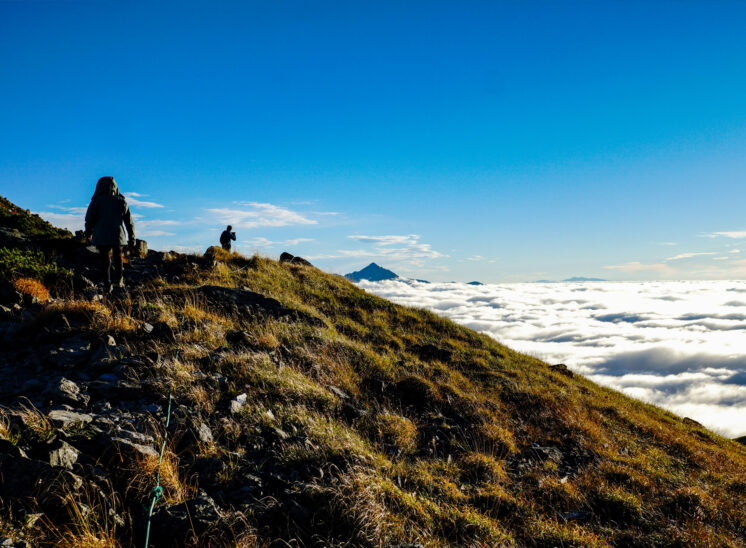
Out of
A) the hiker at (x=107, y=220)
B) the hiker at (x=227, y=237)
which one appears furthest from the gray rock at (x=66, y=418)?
the hiker at (x=227, y=237)

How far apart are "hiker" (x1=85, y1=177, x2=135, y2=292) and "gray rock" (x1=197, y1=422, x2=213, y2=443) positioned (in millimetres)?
7159

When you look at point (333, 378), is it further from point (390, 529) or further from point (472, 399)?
point (390, 529)

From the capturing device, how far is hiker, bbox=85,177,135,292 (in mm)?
9398

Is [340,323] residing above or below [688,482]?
above

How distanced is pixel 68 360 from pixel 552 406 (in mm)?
11348

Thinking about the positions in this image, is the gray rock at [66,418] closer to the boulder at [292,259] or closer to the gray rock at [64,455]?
the gray rock at [64,455]

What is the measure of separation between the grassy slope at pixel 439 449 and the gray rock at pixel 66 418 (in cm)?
102

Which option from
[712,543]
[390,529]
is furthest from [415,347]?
[390,529]

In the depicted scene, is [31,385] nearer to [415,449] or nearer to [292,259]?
[415,449]

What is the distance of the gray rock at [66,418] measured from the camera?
3.92 m

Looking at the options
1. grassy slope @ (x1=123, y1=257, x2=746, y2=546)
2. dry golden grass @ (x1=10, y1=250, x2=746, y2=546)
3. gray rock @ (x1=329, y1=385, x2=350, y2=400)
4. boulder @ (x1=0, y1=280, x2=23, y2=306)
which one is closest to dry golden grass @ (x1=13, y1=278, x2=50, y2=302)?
boulder @ (x1=0, y1=280, x2=23, y2=306)

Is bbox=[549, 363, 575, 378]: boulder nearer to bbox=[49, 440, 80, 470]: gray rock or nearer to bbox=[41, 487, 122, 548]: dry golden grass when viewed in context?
bbox=[41, 487, 122, 548]: dry golden grass

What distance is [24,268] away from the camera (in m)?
9.22

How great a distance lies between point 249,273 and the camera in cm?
1549
